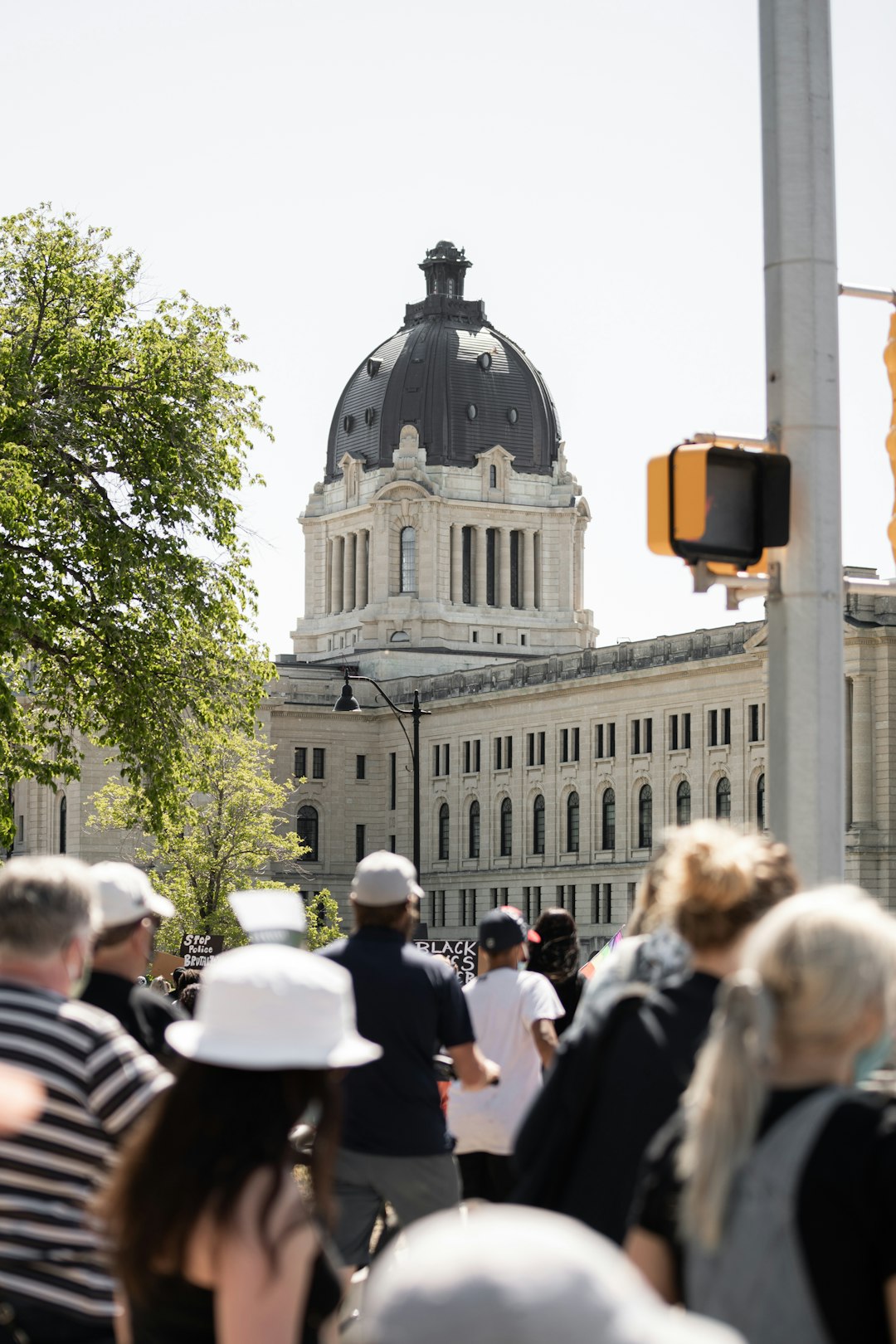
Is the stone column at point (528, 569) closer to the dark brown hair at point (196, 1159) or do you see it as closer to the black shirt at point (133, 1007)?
the black shirt at point (133, 1007)

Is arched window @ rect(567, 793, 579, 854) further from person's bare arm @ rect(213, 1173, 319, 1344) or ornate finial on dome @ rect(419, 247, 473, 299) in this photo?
person's bare arm @ rect(213, 1173, 319, 1344)

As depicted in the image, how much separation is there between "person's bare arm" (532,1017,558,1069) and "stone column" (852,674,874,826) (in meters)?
80.1

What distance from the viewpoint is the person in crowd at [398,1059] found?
8.52m

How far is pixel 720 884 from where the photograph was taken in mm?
4926

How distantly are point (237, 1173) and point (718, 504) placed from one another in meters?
4.20

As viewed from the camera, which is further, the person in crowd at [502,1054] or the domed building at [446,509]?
the domed building at [446,509]

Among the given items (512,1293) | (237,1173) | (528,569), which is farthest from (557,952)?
(528,569)

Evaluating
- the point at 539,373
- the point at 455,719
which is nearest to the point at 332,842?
the point at 455,719

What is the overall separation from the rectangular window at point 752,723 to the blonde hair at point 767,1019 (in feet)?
300

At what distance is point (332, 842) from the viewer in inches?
4749

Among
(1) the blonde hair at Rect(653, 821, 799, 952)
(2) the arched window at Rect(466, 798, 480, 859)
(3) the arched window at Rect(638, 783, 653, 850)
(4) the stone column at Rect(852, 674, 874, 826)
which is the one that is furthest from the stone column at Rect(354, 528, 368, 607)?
(1) the blonde hair at Rect(653, 821, 799, 952)

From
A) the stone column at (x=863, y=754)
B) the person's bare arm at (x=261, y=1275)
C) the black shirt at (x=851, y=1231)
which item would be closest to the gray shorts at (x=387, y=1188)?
the person's bare arm at (x=261, y=1275)

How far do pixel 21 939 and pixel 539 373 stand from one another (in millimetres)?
136665

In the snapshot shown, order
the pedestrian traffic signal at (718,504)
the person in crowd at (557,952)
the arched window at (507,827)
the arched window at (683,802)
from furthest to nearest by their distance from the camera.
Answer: the arched window at (507,827) < the arched window at (683,802) < the person in crowd at (557,952) < the pedestrian traffic signal at (718,504)
